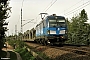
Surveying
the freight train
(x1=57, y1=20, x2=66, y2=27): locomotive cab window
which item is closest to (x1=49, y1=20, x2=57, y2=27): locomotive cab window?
the freight train

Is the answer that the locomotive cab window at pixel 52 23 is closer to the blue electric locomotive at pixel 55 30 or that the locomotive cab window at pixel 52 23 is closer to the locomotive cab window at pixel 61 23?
the blue electric locomotive at pixel 55 30

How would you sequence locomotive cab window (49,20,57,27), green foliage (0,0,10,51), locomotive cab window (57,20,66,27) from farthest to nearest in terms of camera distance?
locomotive cab window (57,20,66,27), locomotive cab window (49,20,57,27), green foliage (0,0,10,51)

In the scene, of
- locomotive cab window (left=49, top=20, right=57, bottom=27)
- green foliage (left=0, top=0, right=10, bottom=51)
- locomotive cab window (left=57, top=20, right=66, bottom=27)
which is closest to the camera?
green foliage (left=0, top=0, right=10, bottom=51)

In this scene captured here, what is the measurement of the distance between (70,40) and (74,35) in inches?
66.3

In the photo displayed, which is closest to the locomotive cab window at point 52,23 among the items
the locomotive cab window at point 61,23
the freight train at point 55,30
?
the freight train at point 55,30

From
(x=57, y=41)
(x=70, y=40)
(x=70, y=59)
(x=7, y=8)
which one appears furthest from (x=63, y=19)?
(x=70, y=40)

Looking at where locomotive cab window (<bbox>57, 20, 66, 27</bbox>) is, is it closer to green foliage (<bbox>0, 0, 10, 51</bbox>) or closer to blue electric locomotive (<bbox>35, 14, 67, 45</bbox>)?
blue electric locomotive (<bbox>35, 14, 67, 45</bbox>)

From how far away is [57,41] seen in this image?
78.4ft

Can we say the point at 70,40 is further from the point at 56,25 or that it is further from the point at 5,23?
the point at 5,23

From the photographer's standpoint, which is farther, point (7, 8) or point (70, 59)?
point (7, 8)

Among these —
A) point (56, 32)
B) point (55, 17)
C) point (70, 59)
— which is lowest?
point (70, 59)

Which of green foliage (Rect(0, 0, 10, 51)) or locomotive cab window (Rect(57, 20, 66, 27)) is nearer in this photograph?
green foliage (Rect(0, 0, 10, 51))

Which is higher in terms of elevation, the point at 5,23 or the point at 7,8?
the point at 7,8

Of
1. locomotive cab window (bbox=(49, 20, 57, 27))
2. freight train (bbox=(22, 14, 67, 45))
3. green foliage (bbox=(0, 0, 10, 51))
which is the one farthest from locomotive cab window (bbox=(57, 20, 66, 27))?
green foliage (bbox=(0, 0, 10, 51))
